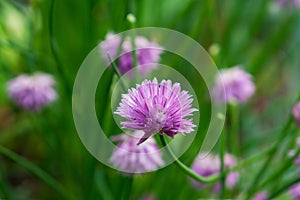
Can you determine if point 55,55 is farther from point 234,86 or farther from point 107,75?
point 234,86

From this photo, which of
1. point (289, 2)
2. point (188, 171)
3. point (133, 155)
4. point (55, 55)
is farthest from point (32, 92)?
point (289, 2)

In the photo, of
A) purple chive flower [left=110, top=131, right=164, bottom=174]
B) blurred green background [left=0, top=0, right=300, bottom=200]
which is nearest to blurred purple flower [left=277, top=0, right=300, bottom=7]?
blurred green background [left=0, top=0, right=300, bottom=200]


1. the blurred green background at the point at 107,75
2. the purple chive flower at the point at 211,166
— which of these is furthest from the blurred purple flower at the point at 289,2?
the purple chive flower at the point at 211,166

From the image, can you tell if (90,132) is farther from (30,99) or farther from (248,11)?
(248,11)

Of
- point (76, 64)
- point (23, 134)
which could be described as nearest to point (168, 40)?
point (76, 64)

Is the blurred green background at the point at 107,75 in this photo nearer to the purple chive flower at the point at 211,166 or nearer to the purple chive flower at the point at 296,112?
the purple chive flower at the point at 211,166

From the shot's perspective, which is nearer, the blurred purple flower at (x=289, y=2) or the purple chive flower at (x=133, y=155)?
the purple chive flower at (x=133, y=155)
